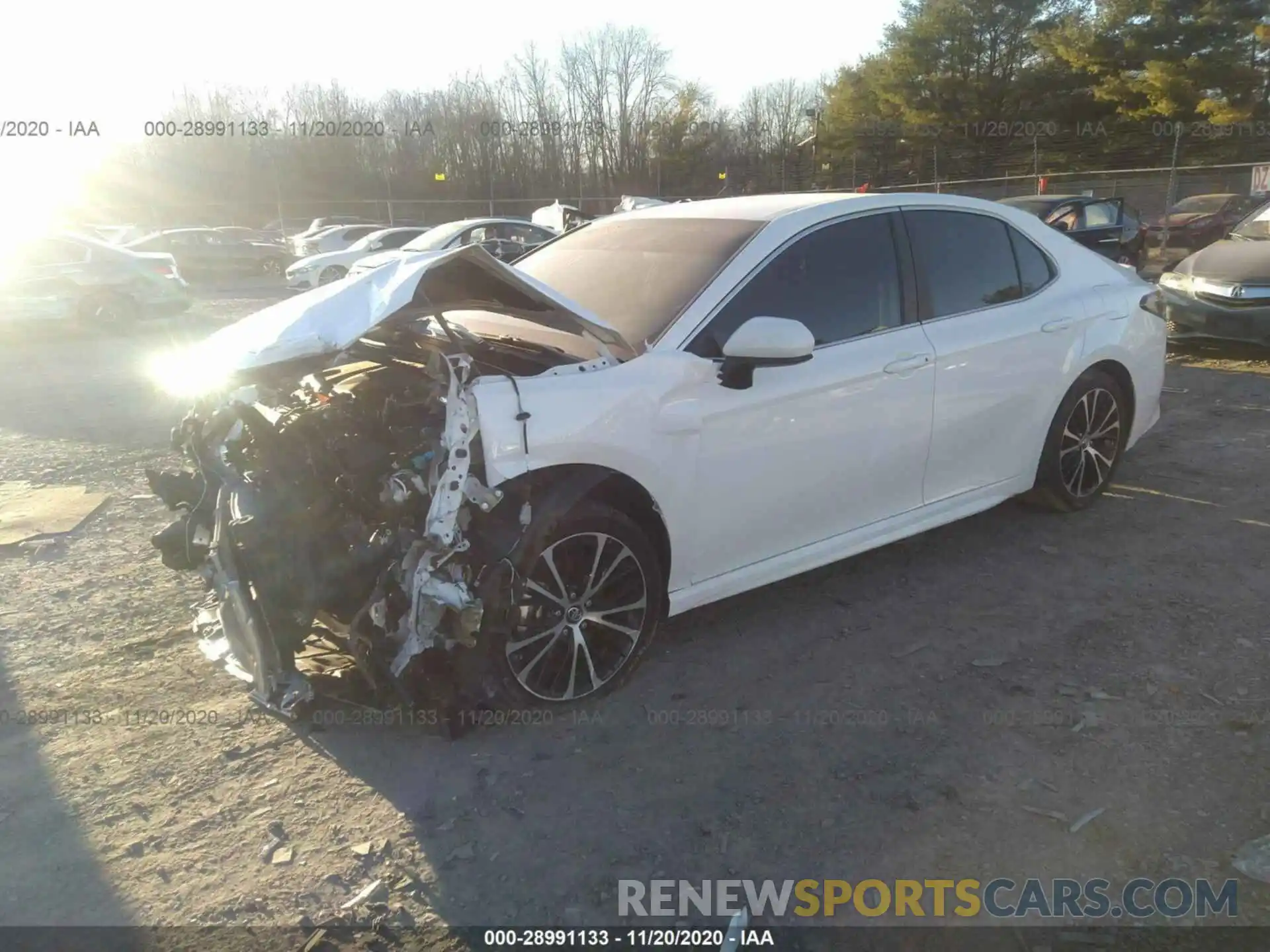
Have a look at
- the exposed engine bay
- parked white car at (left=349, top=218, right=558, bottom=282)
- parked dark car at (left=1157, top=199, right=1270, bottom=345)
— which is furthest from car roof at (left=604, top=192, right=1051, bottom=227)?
parked white car at (left=349, top=218, right=558, bottom=282)

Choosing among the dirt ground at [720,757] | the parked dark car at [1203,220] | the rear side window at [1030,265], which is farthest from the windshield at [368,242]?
the parked dark car at [1203,220]

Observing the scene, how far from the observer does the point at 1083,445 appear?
194 inches

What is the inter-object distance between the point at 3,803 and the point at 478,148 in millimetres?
50575

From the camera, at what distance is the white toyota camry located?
9.68 ft

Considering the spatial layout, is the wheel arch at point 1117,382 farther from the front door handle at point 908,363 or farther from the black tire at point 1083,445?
the front door handle at point 908,363

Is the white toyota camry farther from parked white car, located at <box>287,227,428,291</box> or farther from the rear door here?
parked white car, located at <box>287,227,428,291</box>

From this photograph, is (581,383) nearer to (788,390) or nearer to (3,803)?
(788,390)

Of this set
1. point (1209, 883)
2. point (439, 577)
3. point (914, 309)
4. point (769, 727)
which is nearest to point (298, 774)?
point (439, 577)

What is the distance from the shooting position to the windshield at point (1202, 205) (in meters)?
21.8

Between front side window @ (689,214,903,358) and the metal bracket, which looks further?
front side window @ (689,214,903,358)

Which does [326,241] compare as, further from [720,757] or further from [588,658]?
[720,757]

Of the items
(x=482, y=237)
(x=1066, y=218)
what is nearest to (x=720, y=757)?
(x=1066, y=218)

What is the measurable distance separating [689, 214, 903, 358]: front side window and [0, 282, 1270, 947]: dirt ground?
1.24 metres

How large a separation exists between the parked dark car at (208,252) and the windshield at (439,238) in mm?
11048
